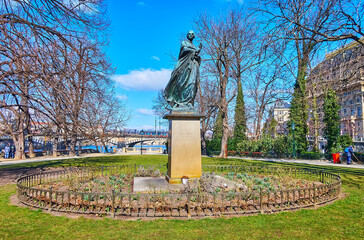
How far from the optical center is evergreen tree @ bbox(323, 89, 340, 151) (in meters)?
23.0

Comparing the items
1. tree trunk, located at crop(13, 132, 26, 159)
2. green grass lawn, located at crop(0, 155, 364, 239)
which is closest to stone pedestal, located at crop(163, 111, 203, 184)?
green grass lawn, located at crop(0, 155, 364, 239)

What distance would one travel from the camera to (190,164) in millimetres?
7621

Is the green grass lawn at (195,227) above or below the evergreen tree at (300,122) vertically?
below

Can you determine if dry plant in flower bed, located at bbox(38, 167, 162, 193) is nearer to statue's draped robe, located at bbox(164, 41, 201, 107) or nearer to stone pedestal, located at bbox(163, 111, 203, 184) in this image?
stone pedestal, located at bbox(163, 111, 203, 184)

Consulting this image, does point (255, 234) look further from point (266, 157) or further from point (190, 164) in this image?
point (266, 157)

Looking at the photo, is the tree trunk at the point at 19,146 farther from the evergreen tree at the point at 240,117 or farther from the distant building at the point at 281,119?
the distant building at the point at 281,119

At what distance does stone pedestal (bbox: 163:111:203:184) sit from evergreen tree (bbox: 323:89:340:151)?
2072 cm

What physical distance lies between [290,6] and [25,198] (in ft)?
35.7

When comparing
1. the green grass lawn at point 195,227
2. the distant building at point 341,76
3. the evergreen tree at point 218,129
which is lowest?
the green grass lawn at point 195,227

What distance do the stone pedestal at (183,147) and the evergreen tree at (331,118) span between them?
20.7m

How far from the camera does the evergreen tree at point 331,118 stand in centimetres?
2297

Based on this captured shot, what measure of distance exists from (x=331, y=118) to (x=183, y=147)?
2157 centimetres

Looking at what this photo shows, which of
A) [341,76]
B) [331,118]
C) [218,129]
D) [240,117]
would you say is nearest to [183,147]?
[341,76]

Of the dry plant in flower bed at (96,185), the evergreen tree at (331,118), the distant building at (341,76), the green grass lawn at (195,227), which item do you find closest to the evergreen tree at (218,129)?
the distant building at (341,76)
